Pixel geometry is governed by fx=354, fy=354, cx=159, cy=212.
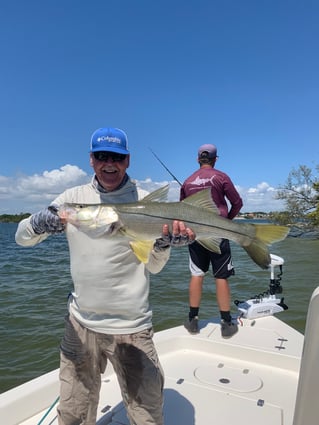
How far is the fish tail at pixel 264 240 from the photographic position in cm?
284

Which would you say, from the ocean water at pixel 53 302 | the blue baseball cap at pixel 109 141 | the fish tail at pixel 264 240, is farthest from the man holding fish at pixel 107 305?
the ocean water at pixel 53 302

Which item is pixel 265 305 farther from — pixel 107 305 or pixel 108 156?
pixel 108 156

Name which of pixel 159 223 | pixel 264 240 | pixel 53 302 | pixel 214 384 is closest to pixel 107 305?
pixel 159 223

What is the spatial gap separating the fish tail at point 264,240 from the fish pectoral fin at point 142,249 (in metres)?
0.90

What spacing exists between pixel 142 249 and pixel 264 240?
106 cm

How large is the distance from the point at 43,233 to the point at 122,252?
0.58 meters

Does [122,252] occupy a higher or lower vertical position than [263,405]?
higher

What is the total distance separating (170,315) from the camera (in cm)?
858

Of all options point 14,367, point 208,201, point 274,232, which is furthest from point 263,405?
point 14,367

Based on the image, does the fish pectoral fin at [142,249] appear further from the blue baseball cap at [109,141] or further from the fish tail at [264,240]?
the fish tail at [264,240]

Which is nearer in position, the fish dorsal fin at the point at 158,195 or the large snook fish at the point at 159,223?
the large snook fish at the point at 159,223

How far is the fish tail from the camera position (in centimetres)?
284

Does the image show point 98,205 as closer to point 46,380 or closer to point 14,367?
point 46,380

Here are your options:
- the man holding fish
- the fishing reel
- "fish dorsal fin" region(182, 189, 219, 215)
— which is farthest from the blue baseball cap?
the fishing reel
